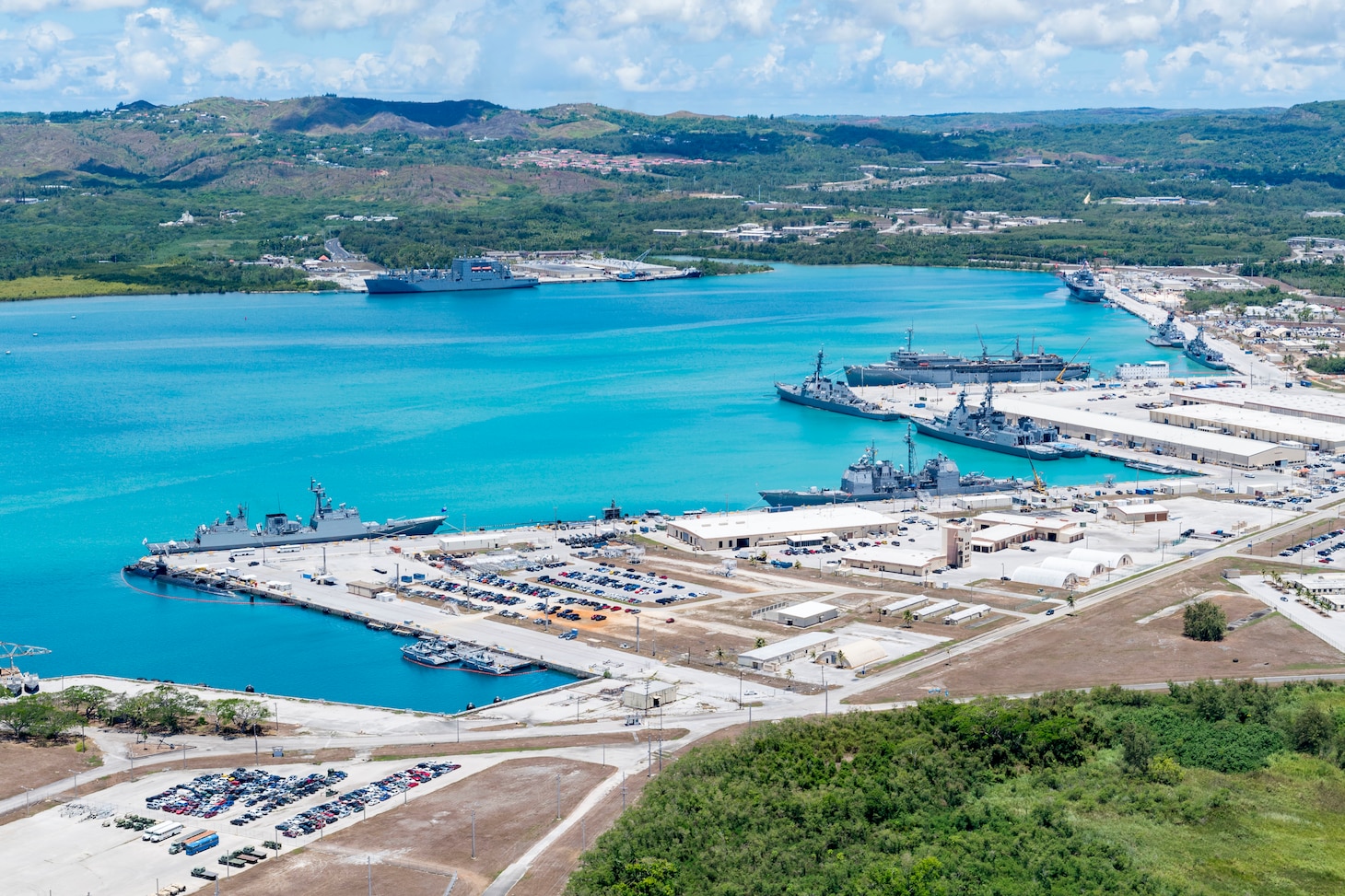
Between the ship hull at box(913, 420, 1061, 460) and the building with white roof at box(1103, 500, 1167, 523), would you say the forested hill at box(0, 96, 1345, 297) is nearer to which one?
the ship hull at box(913, 420, 1061, 460)

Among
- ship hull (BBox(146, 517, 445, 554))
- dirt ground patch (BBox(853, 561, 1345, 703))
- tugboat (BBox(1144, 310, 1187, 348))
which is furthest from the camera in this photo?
tugboat (BBox(1144, 310, 1187, 348))

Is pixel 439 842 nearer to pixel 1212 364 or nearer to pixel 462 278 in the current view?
pixel 1212 364

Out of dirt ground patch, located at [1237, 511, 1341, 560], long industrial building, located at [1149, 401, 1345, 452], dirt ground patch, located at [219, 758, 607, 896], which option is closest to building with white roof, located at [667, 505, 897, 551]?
dirt ground patch, located at [1237, 511, 1341, 560]

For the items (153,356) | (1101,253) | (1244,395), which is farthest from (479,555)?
(1101,253)

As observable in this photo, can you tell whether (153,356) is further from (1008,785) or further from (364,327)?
(1008,785)

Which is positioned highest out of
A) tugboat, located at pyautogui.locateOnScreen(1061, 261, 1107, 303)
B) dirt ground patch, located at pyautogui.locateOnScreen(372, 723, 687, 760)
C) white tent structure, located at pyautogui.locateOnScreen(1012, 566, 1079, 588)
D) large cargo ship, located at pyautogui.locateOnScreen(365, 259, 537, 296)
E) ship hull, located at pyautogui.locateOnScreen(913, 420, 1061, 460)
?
large cargo ship, located at pyautogui.locateOnScreen(365, 259, 537, 296)

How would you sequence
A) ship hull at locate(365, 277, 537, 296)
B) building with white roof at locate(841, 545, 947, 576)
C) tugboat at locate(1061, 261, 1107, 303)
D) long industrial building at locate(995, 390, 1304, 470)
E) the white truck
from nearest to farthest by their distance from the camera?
the white truck → building with white roof at locate(841, 545, 947, 576) → long industrial building at locate(995, 390, 1304, 470) → tugboat at locate(1061, 261, 1107, 303) → ship hull at locate(365, 277, 537, 296)
